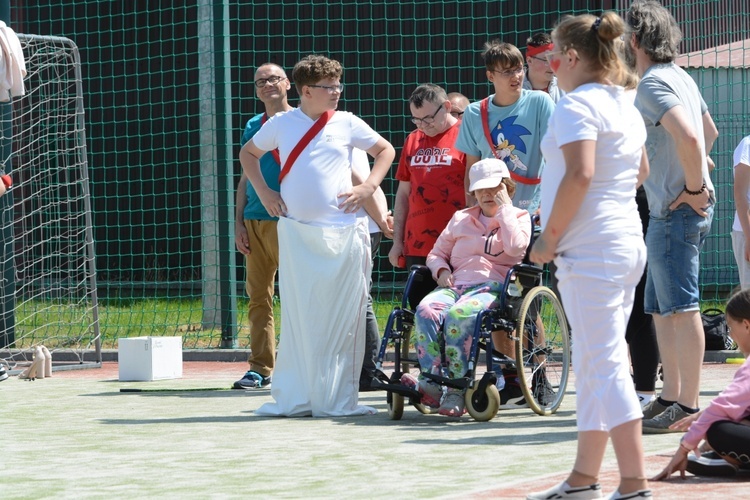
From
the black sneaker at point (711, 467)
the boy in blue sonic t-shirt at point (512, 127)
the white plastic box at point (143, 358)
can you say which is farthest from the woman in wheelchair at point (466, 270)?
the white plastic box at point (143, 358)

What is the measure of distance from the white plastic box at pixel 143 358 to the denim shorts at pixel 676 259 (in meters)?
4.27

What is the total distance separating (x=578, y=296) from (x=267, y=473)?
1.49 metres

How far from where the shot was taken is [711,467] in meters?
4.57

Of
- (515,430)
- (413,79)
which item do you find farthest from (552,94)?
(413,79)

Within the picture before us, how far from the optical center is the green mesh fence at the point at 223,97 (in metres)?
11.6

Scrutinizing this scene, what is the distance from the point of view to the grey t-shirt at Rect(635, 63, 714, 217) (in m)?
5.68

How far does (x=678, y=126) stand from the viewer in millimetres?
5574

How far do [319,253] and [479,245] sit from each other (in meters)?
0.81

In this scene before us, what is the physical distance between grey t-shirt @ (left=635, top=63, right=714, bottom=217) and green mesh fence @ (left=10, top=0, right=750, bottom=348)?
5840 millimetres

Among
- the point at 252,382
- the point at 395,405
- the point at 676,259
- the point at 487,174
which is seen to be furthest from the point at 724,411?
the point at 252,382

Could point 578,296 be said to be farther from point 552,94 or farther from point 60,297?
point 60,297

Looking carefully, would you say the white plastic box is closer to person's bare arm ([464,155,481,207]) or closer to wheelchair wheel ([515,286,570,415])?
person's bare arm ([464,155,481,207])

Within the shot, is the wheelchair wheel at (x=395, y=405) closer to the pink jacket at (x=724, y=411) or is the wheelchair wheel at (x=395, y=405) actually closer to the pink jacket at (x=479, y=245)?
the pink jacket at (x=479, y=245)

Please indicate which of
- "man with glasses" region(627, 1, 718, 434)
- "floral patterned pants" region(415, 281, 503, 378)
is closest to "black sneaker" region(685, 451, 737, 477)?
"man with glasses" region(627, 1, 718, 434)
